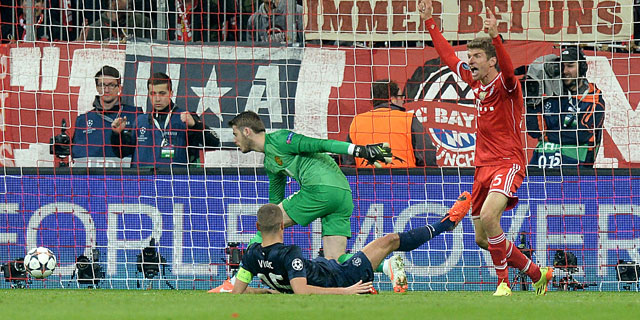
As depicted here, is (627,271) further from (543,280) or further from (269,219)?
(269,219)

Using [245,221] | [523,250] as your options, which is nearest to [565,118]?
[523,250]

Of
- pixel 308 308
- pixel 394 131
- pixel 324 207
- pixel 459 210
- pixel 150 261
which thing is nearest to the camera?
pixel 308 308

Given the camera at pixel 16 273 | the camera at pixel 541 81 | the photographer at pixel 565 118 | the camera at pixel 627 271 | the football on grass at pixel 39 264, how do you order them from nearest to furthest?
the football on grass at pixel 39 264, the camera at pixel 627 271, the camera at pixel 16 273, the photographer at pixel 565 118, the camera at pixel 541 81

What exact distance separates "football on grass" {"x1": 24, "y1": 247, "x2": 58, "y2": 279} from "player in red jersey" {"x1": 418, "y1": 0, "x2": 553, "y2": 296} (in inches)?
168

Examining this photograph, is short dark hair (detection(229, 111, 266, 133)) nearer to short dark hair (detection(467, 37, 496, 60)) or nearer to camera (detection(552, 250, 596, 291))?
short dark hair (detection(467, 37, 496, 60))

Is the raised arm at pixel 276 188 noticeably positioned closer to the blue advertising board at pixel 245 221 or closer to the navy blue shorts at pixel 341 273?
the navy blue shorts at pixel 341 273

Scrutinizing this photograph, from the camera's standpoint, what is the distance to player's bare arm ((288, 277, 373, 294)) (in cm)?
788

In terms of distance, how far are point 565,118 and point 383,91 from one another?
2.16 metres

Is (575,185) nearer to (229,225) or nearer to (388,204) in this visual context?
(388,204)

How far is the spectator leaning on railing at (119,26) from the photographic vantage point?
1305 centimetres

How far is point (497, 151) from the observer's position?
9078 mm

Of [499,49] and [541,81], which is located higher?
[499,49]

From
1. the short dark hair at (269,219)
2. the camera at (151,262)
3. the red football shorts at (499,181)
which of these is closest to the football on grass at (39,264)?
the camera at (151,262)

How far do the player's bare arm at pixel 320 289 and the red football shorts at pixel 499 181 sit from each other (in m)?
1.58
